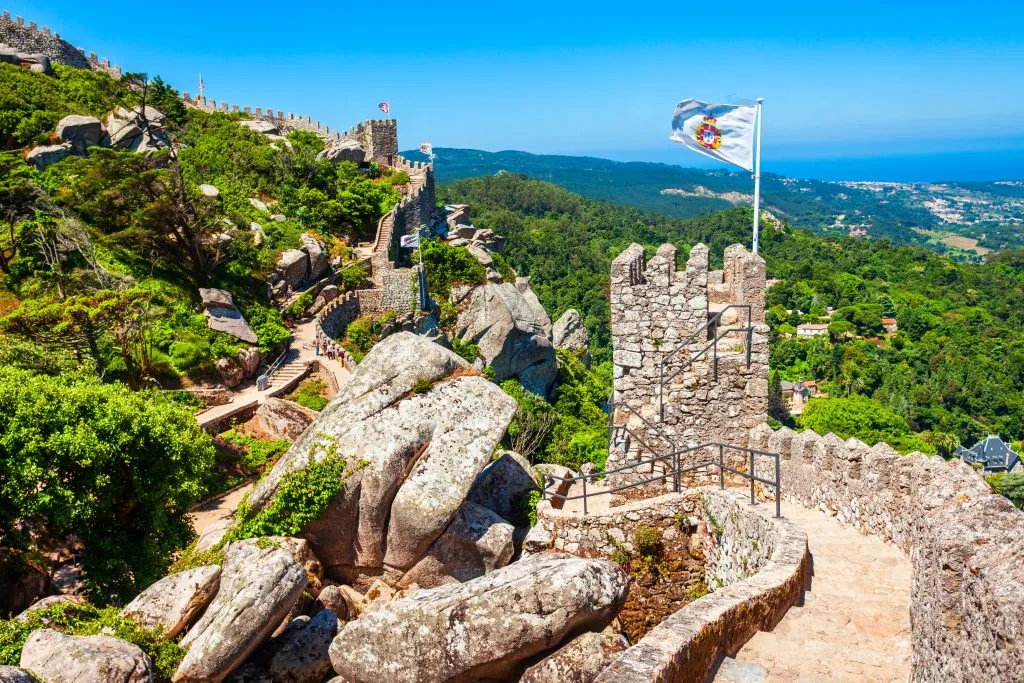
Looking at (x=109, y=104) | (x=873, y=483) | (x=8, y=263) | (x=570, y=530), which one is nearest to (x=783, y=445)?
(x=873, y=483)

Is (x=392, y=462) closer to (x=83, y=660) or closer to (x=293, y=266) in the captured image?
(x=83, y=660)

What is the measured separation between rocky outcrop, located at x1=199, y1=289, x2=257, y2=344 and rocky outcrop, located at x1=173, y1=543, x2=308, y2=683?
16311 mm

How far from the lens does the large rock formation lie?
10.6m

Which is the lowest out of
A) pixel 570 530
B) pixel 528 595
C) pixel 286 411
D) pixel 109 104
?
pixel 286 411

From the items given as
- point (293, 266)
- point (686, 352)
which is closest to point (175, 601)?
point (686, 352)

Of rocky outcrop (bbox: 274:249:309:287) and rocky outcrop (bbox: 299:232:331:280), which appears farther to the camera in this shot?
rocky outcrop (bbox: 299:232:331:280)

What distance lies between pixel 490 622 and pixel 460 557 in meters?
3.83

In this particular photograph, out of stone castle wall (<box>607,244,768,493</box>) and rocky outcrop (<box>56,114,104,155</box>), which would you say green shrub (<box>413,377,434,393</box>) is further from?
rocky outcrop (<box>56,114,104,155</box>)

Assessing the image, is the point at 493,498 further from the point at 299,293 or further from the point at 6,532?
the point at 299,293

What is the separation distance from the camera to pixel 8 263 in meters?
22.9

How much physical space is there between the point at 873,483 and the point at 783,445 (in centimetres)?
185

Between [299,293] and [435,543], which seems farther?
[299,293]

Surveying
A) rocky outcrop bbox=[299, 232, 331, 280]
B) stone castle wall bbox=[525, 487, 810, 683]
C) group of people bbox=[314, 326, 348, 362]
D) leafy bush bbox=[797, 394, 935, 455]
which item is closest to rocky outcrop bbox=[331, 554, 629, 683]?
stone castle wall bbox=[525, 487, 810, 683]

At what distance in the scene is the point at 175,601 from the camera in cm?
927
